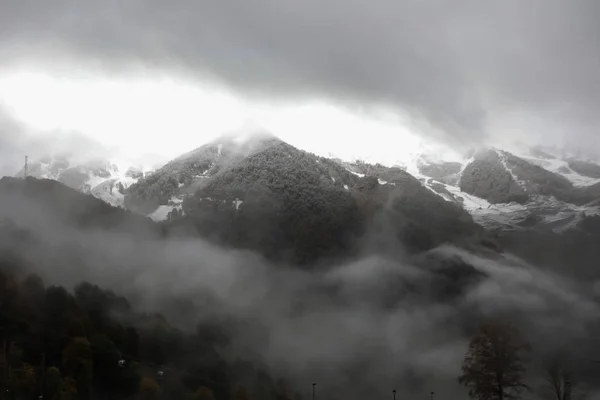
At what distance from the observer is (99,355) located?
314ft

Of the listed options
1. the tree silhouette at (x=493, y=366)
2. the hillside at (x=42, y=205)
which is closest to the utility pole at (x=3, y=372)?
the tree silhouette at (x=493, y=366)

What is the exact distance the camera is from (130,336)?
11144 centimetres

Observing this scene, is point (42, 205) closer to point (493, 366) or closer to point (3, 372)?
point (3, 372)

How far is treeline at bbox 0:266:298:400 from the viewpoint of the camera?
84.0m

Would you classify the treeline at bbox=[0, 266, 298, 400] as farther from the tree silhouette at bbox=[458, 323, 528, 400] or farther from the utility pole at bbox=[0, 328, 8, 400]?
the tree silhouette at bbox=[458, 323, 528, 400]

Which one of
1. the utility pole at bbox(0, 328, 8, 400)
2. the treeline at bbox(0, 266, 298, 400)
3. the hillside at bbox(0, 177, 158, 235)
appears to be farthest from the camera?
the hillside at bbox(0, 177, 158, 235)

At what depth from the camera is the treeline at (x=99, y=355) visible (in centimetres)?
8400

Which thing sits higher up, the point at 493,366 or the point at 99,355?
the point at 493,366

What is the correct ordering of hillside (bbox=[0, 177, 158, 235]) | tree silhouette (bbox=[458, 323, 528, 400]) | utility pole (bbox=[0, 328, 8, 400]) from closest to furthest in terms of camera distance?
tree silhouette (bbox=[458, 323, 528, 400]), utility pole (bbox=[0, 328, 8, 400]), hillside (bbox=[0, 177, 158, 235])

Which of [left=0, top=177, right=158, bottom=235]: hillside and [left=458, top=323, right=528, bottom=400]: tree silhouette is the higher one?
[left=0, top=177, right=158, bottom=235]: hillside

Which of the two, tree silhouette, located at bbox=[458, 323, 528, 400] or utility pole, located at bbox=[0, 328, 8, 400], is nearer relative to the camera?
tree silhouette, located at bbox=[458, 323, 528, 400]

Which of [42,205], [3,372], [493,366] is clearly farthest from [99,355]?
[42,205]

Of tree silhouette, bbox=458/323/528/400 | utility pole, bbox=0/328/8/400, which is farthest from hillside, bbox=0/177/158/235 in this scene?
tree silhouette, bbox=458/323/528/400

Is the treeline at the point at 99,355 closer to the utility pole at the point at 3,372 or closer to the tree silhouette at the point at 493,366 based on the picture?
the utility pole at the point at 3,372
